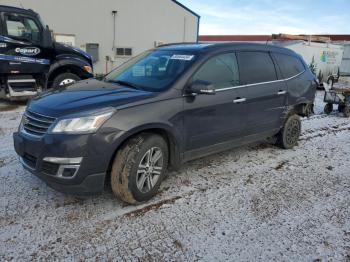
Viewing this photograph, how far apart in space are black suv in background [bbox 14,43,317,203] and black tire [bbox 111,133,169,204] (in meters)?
0.01

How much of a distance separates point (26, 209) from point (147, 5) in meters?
15.5

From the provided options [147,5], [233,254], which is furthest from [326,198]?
[147,5]

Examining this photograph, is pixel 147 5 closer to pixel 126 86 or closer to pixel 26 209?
pixel 126 86

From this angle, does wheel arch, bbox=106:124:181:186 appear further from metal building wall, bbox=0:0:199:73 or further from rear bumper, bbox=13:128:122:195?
metal building wall, bbox=0:0:199:73

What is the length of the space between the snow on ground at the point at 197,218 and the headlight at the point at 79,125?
91cm

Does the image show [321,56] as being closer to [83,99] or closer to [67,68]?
[67,68]

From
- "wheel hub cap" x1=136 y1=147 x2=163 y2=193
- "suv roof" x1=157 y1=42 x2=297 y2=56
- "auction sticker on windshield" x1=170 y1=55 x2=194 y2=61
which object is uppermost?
"suv roof" x1=157 y1=42 x2=297 y2=56

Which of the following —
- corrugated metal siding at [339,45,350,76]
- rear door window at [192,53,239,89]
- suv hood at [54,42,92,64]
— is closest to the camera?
rear door window at [192,53,239,89]

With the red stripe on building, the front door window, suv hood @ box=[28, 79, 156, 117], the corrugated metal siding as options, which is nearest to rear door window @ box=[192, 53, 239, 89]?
suv hood @ box=[28, 79, 156, 117]

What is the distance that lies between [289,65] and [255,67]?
1086 mm

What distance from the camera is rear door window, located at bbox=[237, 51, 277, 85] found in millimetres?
4473

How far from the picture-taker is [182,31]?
18.3 metres

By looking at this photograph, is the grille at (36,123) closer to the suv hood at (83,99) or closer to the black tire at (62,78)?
the suv hood at (83,99)

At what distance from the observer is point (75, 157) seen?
2.96 metres
